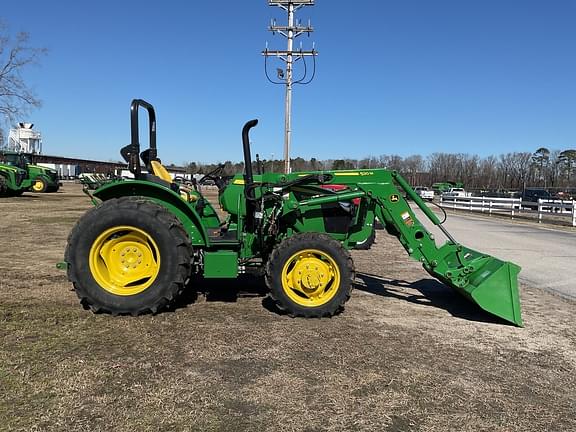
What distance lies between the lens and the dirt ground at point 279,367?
302 cm

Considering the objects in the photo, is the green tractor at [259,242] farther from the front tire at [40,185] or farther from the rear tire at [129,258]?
the front tire at [40,185]

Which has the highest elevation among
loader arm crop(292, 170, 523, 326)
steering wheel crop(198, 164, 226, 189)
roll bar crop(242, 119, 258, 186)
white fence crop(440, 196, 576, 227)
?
A: roll bar crop(242, 119, 258, 186)

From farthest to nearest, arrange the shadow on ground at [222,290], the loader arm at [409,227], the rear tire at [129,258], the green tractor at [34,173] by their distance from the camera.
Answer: the green tractor at [34,173] < the shadow on ground at [222,290] < the loader arm at [409,227] < the rear tire at [129,258]

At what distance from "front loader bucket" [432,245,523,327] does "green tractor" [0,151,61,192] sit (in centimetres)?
2790

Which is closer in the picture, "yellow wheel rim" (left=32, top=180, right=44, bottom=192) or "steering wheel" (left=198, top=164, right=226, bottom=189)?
"steering wheel" (left=198, top=164, right=226, bottom=189)

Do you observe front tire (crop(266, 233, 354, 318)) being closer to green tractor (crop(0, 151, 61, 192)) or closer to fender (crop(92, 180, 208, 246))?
fender (crop(92, 180, 208, 246))

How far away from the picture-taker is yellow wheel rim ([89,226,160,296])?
16.5 feet

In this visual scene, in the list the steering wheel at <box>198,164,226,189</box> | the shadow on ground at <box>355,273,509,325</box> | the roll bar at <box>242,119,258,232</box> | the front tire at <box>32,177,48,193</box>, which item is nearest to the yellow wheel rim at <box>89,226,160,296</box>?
the roll bar at <box>242,119,258,232</box>

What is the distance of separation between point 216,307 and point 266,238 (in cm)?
94

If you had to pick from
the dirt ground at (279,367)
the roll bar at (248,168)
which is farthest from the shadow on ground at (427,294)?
the roll bar at (248,168)

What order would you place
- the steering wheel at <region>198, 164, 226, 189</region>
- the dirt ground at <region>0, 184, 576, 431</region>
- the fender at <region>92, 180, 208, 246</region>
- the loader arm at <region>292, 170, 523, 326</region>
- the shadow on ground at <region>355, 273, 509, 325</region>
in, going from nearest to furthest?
the dirt ground at <region>0, 184, 576, 431</region> → the fender at <region>92, 180, 208, 246</region> → the loader arm at <region>292, 170, 523, 326</region> → the shadow on ground at <region>355, 273, 509, 325</region> → the steering wheel at <region>198, 164, 226, 189</region>

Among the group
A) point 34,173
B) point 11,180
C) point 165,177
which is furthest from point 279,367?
point 34,173

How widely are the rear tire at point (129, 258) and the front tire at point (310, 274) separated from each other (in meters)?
0.93

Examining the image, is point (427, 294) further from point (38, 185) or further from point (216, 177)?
point (38, 185)
